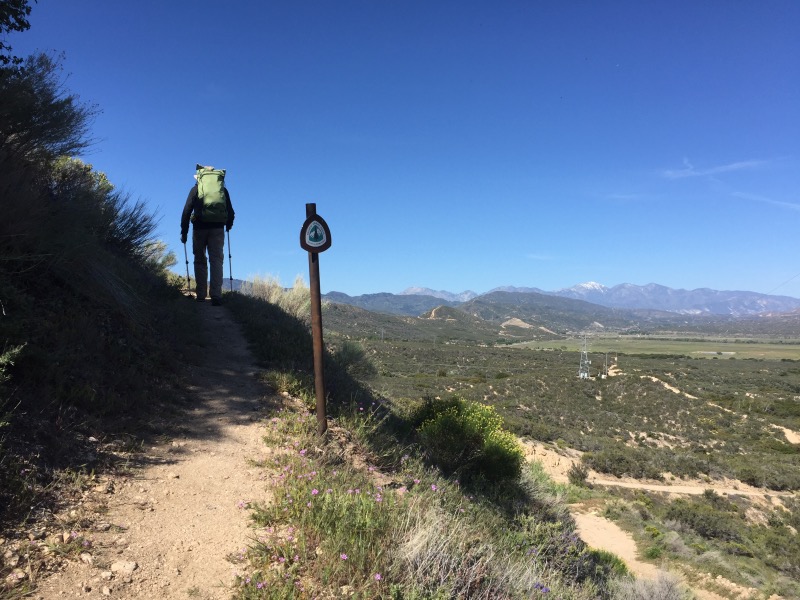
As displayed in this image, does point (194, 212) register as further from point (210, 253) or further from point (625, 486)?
point (625, 486)

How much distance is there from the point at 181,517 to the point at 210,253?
7.64 m

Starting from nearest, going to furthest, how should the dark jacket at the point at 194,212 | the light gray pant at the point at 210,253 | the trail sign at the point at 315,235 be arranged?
the trail sign at the point at 315,235, the dark jacket at the point at 194,212, the light gray pant at the point at 210,253

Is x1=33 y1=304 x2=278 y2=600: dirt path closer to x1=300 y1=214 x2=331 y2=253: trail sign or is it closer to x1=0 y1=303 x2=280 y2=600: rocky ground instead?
x1=0 y1=303 x2=280 y2=600: rocky ground

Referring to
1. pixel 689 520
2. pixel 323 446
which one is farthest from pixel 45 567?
pixel 689 520

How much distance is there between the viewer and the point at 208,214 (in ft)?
31.7

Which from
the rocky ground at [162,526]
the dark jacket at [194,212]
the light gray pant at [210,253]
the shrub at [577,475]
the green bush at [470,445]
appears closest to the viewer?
the rocky ground at [162,526]

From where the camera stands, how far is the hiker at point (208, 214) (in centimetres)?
959

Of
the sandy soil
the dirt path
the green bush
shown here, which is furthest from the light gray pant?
the sandy soil

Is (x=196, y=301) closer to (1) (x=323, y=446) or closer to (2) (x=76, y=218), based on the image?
(2) (x=76, y=218)

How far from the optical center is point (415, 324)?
163 meters

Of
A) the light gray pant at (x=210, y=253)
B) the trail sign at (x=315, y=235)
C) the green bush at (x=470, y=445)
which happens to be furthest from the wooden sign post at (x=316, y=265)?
the light gray pant at (x=210, y=253)

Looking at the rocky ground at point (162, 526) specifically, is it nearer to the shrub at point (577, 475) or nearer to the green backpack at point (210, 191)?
the green backpack at point (210, 191)

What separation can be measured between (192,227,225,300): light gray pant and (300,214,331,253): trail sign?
5840 millimetres

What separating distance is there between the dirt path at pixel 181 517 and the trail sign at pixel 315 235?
89.9 inches
